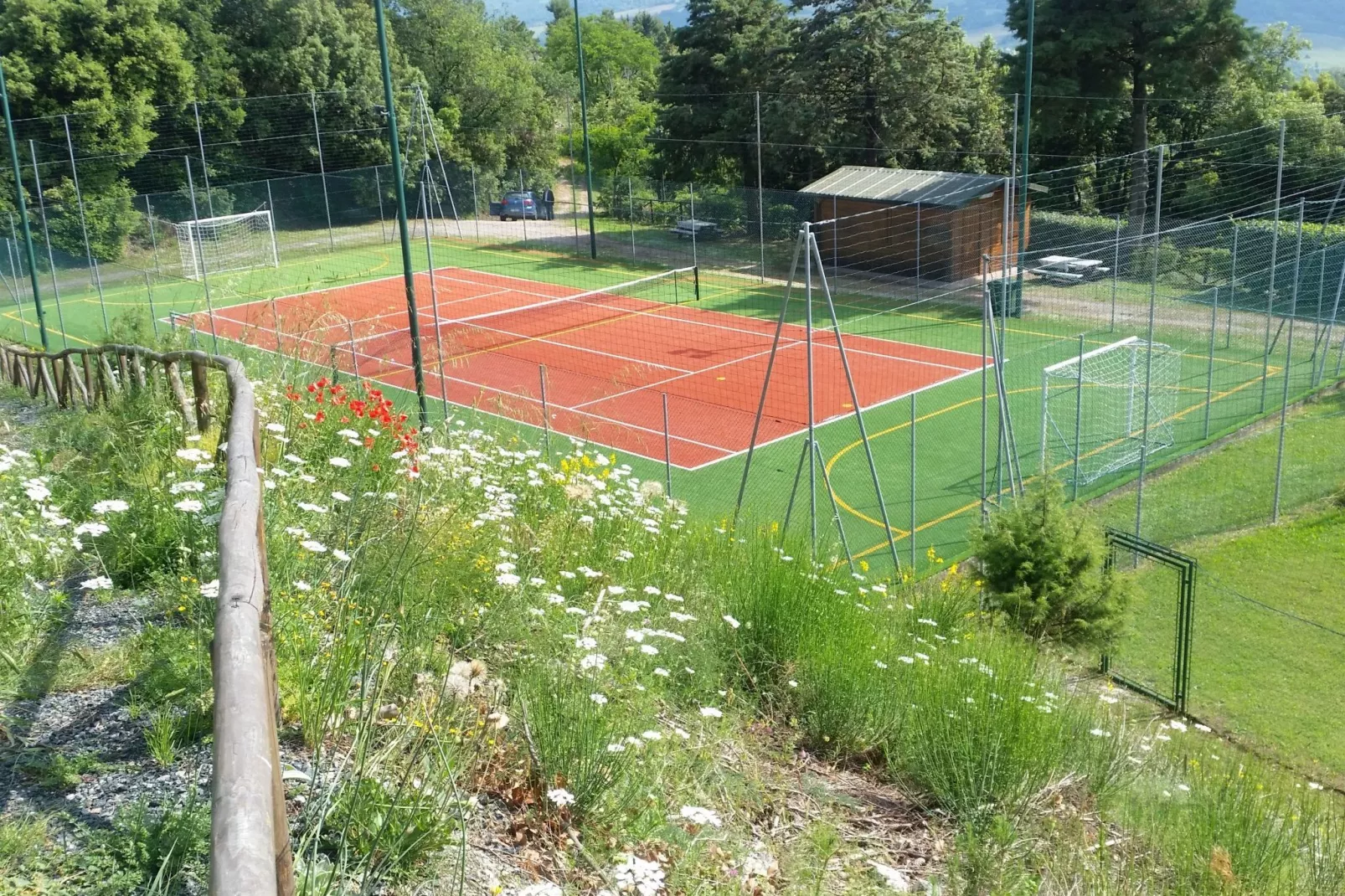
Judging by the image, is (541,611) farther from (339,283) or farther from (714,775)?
(339,283)

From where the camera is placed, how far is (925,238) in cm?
2803

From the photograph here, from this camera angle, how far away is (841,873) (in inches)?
146

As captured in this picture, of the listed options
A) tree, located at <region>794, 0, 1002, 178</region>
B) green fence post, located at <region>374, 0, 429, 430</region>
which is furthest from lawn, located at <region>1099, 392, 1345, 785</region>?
tree, located at <region>794, 0, 1002, 178</region>

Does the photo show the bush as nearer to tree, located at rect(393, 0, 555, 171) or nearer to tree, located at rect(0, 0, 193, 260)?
tree, located at rect(0, 0, 193, 260)

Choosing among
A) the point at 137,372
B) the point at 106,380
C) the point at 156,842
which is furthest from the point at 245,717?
the point at 106,380

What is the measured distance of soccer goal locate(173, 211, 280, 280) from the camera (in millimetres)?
31391

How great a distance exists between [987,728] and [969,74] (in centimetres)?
3208

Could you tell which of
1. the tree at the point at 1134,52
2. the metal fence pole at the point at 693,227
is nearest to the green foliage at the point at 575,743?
the metal fence pole at the point at 693,227

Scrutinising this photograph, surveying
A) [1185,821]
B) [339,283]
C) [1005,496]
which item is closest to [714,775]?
[1185,821]

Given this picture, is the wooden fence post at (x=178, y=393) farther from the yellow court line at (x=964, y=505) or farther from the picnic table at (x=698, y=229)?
the picnic table at (x=698, y=229)

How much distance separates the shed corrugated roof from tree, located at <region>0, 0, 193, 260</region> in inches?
744

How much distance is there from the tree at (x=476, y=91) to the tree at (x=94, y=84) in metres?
10.5

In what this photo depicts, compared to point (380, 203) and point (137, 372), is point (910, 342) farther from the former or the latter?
point (380, 203)

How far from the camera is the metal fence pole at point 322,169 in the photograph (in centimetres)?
3466
